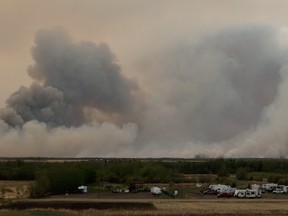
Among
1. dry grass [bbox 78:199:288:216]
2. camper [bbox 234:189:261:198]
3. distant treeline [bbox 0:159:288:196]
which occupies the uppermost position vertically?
distant treeline [bbox 0:159:288:196]

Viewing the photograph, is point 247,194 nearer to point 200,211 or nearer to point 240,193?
A: point 240,193

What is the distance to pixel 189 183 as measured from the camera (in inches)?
5212

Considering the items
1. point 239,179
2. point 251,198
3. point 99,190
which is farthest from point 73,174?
point 239,179

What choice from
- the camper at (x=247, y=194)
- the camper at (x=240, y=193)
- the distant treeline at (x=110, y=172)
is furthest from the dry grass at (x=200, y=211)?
the distant treeline at (x=110, y=172)

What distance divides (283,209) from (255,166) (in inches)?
4519

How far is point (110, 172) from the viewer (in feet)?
462

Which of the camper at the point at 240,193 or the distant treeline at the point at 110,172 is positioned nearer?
the camper at the point at 240,193

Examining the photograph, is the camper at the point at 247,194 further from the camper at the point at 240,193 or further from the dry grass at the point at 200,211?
the dry grass at the point at 200,211

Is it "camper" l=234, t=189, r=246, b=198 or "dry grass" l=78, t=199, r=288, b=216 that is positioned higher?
"camper" l=234, t=189, r=246, b=198

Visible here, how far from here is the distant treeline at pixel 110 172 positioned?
10969cm

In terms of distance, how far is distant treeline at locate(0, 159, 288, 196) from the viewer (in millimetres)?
109688

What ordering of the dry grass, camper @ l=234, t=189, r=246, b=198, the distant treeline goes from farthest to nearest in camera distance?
1. the distant treeline
2. camper @ l=234, t=189, r=246, b=198
3. the dry grass

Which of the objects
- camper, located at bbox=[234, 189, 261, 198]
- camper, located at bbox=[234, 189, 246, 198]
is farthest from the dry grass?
camper, located at bbox=[234, 189, 246, 198]

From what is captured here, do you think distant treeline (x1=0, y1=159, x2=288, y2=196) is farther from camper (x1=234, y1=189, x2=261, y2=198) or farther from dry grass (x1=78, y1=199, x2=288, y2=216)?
dry grass (x1=78, y1=199, x2=288, y2=216)
